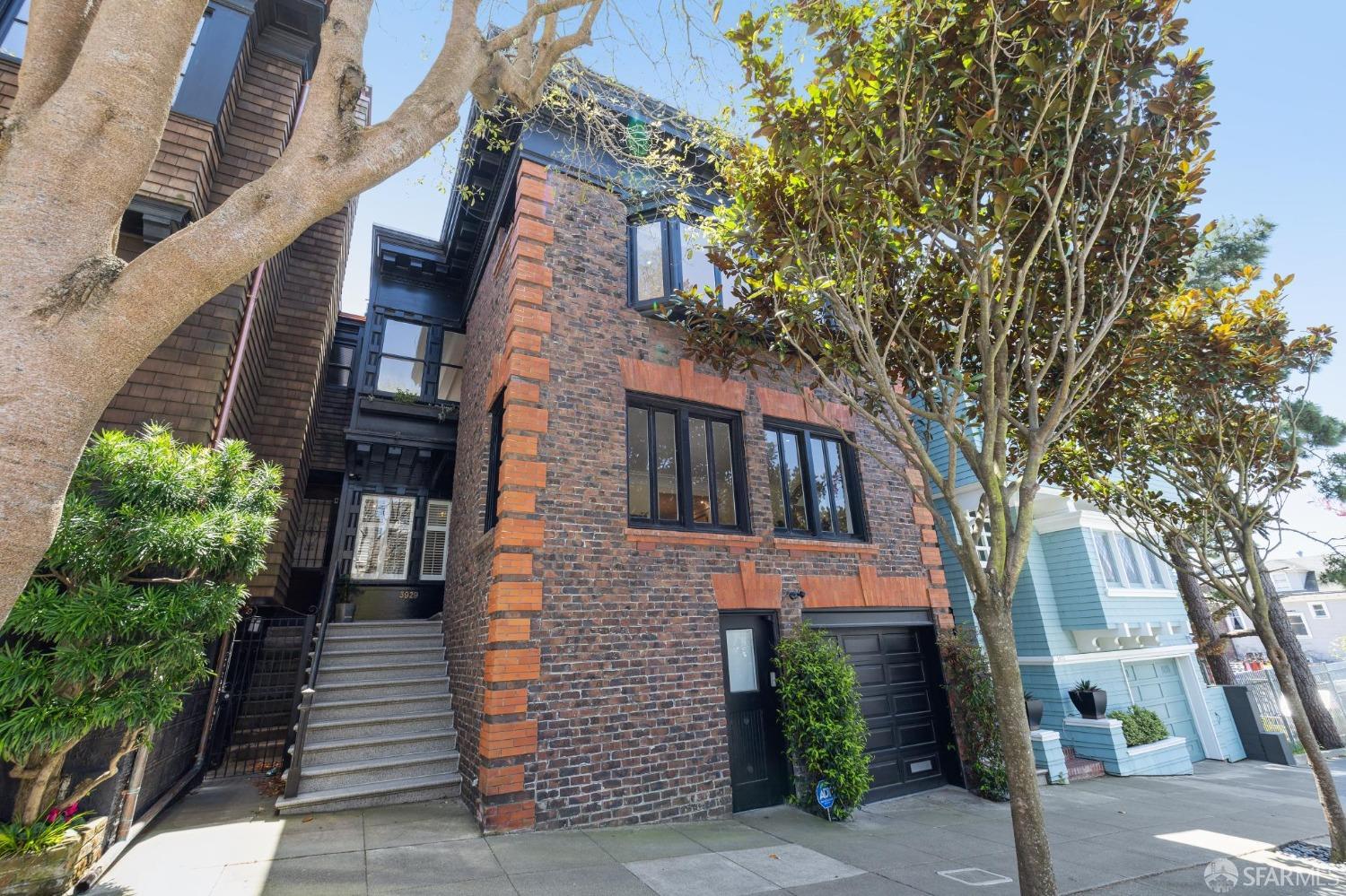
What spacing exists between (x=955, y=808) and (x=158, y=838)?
8756 mm

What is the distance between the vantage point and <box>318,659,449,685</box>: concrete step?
25.2 ft

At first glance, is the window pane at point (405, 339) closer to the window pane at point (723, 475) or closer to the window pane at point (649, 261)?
the window pane at point (649, 261)

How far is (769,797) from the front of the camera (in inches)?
284

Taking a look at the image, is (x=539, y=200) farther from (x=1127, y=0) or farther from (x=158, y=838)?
(x=158, y=838)

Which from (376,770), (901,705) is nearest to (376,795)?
(376,770)

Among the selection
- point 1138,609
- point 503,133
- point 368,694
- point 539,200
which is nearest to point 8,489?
point 368,694

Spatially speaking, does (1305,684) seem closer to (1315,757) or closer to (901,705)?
(1315,757)

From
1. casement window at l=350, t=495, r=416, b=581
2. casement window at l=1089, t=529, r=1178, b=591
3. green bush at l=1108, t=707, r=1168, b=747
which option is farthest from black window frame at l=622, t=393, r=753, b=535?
green bush at l=1108, t=707, r=1168, b=747

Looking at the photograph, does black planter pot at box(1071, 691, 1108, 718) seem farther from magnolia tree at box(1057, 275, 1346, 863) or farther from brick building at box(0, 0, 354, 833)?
brick building at box(0, 0, 354, 833)

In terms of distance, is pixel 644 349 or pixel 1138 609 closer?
pixel 644 349

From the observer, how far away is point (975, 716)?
8422 mm

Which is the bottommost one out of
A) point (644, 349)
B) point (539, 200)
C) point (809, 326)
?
point (809, 326)

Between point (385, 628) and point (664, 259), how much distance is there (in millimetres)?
7104

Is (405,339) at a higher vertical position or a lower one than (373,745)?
higher
